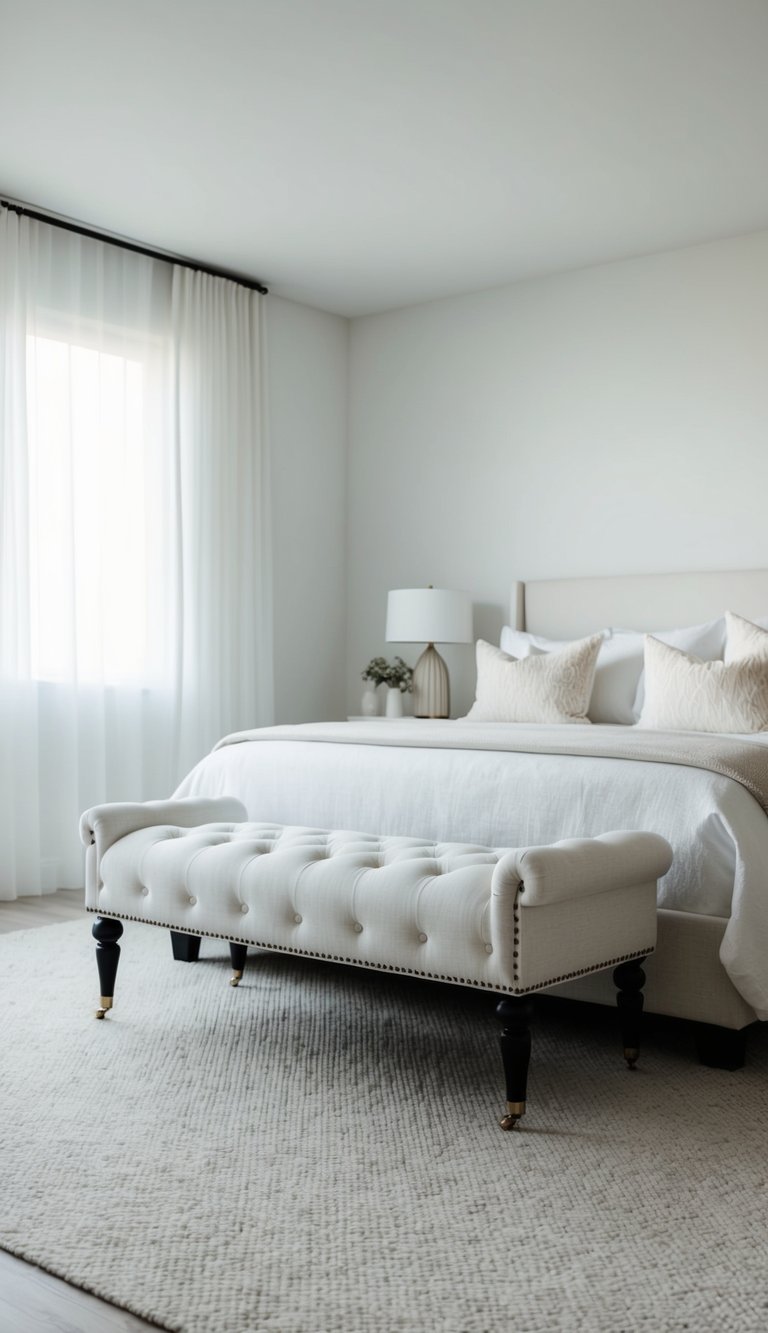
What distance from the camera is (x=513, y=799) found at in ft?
10.1

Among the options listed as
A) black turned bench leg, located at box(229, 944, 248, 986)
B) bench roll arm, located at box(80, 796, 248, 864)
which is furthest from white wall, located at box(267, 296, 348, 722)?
black turned bench leg, located at box(229, 944, 248, 986)

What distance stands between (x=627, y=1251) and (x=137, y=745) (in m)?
3.61

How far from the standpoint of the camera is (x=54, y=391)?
15.6 feet

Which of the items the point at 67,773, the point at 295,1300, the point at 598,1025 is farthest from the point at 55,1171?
the point at 67,773

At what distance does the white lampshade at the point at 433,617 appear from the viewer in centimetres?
535

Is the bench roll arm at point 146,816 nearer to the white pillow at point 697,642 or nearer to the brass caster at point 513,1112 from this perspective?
the brass caster at point 513,1112

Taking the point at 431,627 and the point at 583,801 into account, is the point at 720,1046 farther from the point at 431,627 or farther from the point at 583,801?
the point at 431,627

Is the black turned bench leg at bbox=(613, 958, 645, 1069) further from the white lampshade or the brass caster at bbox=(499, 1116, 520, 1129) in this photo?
the white lampshade

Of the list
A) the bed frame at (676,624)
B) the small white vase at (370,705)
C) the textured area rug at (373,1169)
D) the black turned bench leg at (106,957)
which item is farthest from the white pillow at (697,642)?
the black turned bench leg at (106,957)

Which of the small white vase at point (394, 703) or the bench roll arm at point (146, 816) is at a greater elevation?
the small white vase at point (394, 703)

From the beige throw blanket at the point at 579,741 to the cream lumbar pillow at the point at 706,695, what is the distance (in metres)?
0.11

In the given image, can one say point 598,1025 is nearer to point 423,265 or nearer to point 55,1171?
point 55,1171

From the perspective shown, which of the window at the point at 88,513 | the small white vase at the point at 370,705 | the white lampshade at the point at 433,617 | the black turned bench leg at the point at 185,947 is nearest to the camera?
the black turned bench leg at the point at 185,947

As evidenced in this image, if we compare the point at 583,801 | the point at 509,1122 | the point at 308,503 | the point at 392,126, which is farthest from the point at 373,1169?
the point at 308,503
